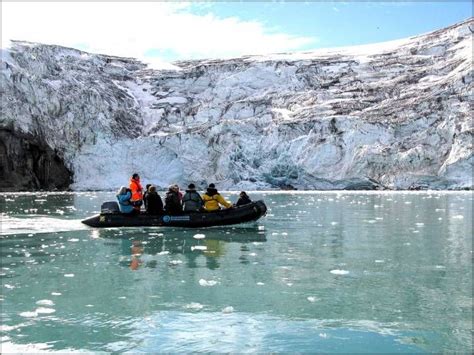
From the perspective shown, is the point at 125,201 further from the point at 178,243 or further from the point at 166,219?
→ the point at 178,243

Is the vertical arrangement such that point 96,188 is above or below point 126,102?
below

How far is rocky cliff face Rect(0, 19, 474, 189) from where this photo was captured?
132ft

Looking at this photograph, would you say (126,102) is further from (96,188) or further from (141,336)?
(141,336)

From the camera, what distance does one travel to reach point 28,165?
144 feet

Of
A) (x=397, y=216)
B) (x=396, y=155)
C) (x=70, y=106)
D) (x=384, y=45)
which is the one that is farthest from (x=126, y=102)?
(x=397, y=216)

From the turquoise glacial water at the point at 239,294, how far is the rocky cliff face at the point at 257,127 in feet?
97.6

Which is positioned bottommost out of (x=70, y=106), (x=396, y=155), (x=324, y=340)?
(x=324, y=340)

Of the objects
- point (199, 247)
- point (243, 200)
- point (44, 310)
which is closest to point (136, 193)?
point (243, 200)

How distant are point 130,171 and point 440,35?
40.0m

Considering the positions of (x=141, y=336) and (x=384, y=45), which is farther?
(x=384, y=45)

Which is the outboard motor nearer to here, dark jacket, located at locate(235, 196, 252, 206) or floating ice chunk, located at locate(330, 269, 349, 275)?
dark jacket, located at locate(235, 196, 252, 206)

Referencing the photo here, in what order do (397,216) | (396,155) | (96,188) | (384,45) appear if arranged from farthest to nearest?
(384,45) < (96,188) < (396,155) < (397,216)

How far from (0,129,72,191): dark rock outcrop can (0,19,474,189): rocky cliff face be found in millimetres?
667

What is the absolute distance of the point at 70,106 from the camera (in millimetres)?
45656
